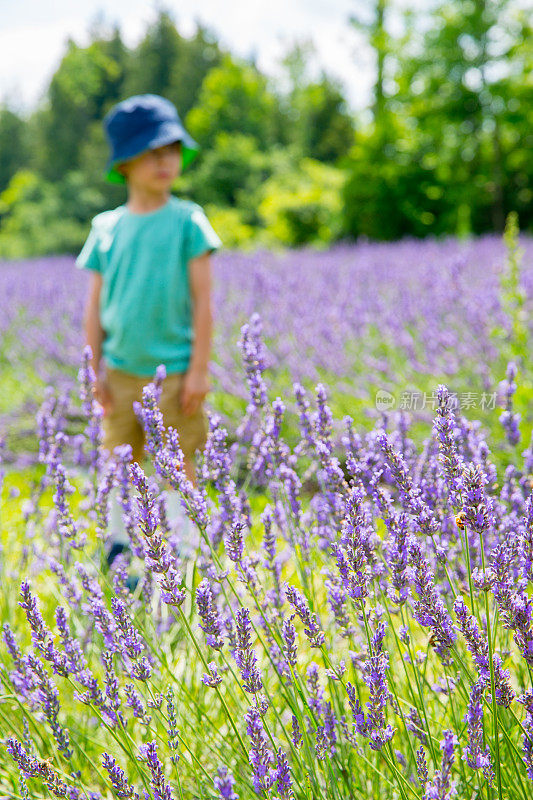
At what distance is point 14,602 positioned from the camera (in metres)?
2.27

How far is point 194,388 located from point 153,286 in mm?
A: 459

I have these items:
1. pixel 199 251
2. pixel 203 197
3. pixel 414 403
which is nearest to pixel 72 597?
pixel 199 251

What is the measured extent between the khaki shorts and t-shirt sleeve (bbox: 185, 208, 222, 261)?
1.68ft

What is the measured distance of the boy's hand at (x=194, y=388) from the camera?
2.80m

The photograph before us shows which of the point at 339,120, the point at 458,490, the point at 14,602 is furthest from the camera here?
the point at 339,120

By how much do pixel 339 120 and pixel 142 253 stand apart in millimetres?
28162

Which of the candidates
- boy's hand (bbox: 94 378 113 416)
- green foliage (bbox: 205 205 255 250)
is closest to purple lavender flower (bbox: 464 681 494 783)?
boy's hand (bbox: 94 378 113 416)

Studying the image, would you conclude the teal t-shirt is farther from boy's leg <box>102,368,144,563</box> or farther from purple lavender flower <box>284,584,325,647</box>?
purple lavender flower <box>284,584,325,647</box>

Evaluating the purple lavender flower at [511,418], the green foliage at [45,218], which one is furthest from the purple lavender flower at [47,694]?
the green foliage at [45,218]

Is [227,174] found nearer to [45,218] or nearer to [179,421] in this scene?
[45,218]

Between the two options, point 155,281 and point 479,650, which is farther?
point 155,281

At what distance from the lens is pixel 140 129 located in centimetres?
288

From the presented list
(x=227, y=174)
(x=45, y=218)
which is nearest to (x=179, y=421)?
(x=227, y=174)

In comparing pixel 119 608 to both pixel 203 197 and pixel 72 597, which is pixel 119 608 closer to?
pixel 72 597
